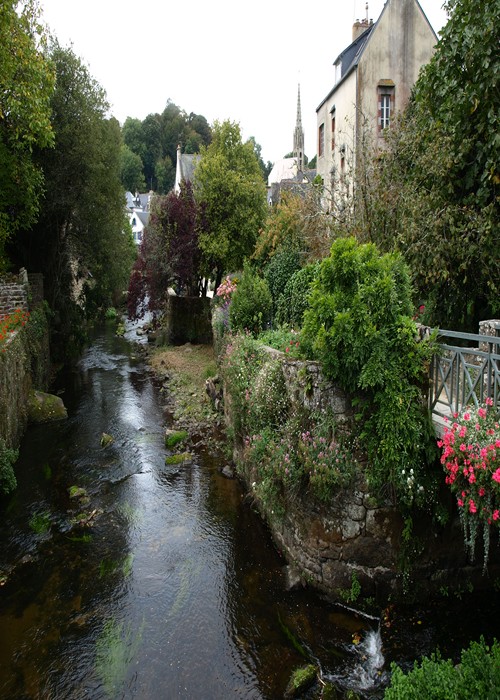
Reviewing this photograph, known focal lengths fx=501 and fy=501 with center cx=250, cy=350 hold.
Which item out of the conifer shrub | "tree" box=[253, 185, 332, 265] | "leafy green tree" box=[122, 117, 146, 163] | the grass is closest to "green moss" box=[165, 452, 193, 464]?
the grass

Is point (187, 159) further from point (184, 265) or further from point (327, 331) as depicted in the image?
point (327, 331)

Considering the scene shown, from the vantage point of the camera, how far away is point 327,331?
6.98 meters

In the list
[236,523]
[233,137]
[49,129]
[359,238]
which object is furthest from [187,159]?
[236,523]

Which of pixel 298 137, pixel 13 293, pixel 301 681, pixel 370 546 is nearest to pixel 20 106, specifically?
pixel 13 293

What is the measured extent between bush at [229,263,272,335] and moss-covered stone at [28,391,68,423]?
20.5ft

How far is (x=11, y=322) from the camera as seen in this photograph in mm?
14477

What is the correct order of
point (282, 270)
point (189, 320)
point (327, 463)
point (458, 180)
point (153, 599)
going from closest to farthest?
point (327, 463) → point (153, 599) → point (458, 180) → point (282, 270) → point (189, 320)

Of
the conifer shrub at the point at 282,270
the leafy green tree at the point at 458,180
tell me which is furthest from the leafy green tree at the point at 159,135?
the leafy green tree at the point at 458,180

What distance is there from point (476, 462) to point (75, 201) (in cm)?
1828

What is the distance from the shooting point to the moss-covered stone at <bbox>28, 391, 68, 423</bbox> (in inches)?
589

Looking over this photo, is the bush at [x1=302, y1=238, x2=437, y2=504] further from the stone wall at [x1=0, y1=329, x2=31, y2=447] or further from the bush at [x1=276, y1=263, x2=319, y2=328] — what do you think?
the stone wall at [x1=0, y1=329, x2=31, y2=447]

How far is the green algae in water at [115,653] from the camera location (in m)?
6.12

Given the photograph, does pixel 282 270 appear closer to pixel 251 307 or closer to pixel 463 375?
pixel 251 307

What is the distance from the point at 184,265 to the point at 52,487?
14.6 meters
